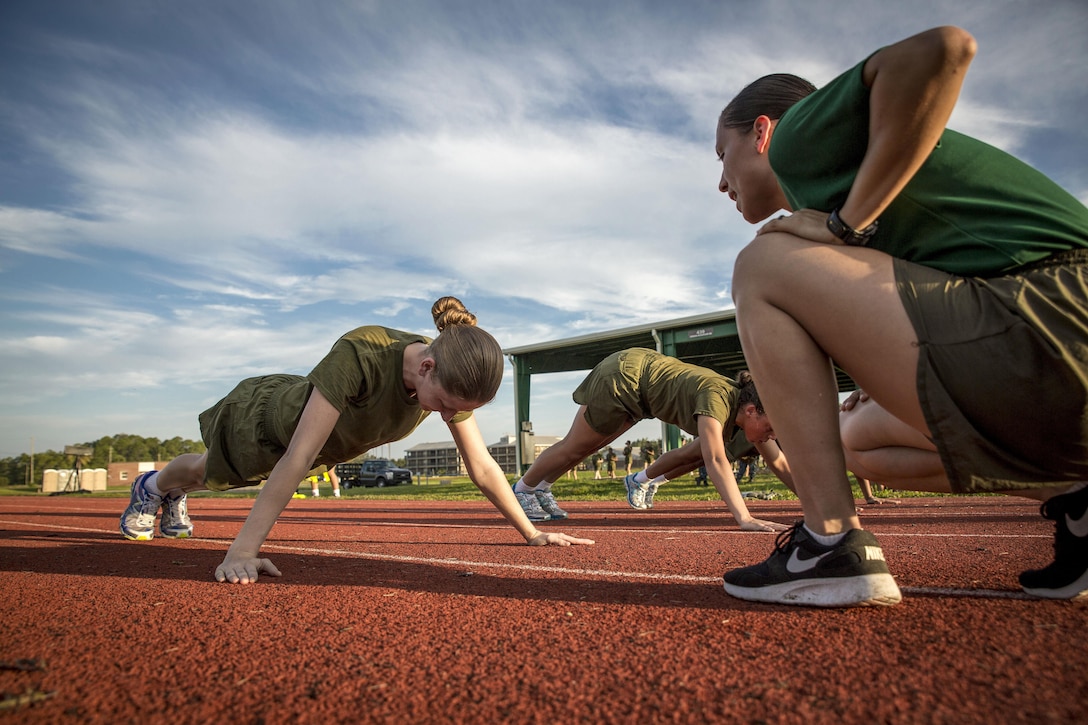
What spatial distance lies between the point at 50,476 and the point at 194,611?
44069 millimetres

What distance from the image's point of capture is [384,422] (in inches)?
138

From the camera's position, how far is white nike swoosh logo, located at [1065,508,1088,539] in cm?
174

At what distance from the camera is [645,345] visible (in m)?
23.1

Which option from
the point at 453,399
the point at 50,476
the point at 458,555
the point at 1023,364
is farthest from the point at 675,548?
the point at 50,476

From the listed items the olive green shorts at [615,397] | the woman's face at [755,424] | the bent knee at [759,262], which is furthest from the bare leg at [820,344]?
the olive green shorts at [615,397]

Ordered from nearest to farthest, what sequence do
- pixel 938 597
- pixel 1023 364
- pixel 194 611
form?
pixel 1023 364
pixel 938 597
pixel 194 611

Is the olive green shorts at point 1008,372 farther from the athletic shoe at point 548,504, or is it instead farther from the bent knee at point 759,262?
the athletic shoe at point 548,504

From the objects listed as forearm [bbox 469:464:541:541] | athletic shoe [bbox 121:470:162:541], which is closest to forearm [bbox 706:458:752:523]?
forearm [bbox 469:464:541:541]

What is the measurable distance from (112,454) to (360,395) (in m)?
112

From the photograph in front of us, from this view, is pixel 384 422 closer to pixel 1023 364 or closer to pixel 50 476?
pixel 1023 364

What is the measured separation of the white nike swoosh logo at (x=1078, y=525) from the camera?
174cm

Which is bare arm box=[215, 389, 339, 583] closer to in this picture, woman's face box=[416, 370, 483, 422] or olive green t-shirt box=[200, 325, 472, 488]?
olive green t-shirt box=[200, 325, 472, 488]

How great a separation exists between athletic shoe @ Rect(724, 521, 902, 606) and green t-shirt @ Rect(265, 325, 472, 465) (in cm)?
192

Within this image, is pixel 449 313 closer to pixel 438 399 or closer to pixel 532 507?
pixel 438 399
